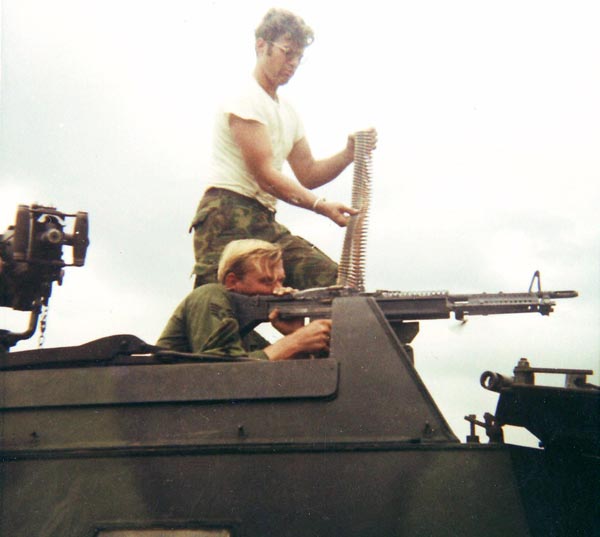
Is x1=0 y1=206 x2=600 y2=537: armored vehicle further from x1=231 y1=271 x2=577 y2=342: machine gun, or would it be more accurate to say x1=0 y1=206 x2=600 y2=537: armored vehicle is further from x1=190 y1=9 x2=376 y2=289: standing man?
x1=190 y1=9 x2=376 y2=289: standing man

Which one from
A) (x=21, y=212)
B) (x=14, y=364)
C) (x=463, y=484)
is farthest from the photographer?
(x=21, y=212)

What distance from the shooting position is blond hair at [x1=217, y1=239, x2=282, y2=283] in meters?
4.45

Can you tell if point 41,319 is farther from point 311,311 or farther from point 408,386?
point 408,386

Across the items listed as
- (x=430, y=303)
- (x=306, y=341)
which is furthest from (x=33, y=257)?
(x=430, y=303)

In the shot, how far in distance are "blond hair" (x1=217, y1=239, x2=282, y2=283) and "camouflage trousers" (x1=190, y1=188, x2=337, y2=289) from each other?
0.42 m

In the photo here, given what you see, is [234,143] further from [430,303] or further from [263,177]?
[430,303]

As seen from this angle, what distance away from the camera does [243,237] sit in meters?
5.06

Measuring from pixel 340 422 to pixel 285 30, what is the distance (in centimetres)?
277

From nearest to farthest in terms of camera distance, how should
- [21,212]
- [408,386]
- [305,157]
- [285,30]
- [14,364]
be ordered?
[408,386] → [14,364] → [21,212] → [285,30] → [305,157]

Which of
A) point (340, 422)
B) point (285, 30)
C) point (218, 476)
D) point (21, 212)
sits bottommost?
point (218, 476)

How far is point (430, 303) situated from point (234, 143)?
182 cm

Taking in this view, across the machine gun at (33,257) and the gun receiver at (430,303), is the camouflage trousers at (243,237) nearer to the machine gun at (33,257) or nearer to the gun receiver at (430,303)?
the machine gun at (33,257)

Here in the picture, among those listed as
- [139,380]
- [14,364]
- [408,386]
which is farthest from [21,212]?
[408,386]

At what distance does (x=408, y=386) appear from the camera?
3311 mm
